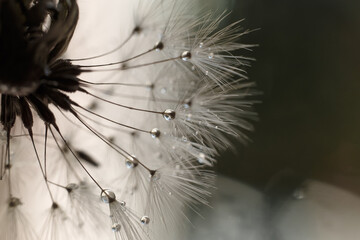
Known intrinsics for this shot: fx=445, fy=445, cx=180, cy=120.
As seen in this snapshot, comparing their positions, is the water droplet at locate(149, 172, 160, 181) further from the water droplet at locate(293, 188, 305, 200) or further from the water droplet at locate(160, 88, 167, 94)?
the water droplet at locate(293, 188, 305, 200)

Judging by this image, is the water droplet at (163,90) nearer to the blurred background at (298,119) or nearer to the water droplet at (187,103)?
the water droplet at (187,103)

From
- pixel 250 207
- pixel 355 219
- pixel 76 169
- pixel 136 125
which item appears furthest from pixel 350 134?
pixel 76 169

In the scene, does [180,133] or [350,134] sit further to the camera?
[350,134]

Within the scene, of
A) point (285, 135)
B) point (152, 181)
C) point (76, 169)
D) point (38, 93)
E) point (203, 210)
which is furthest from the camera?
point (285, 135)

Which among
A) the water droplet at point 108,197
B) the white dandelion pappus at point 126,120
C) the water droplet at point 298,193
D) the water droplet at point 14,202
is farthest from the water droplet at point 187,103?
the water droplet at point 298,193

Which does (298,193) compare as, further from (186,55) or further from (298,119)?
(186,55)

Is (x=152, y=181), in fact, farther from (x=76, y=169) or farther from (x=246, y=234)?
(x=246, y=234)

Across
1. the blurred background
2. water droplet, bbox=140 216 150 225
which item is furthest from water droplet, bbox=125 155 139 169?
the blurred background

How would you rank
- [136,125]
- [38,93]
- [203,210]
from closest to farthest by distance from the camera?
[38,93] → [136,125] → [203,210]
